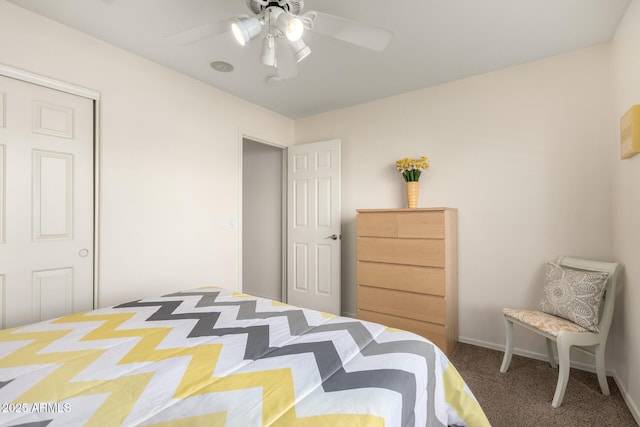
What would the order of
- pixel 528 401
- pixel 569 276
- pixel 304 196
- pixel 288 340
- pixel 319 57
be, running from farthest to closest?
1. pixel 304 196
2. pixel 319 57
3. pixel 569 276
4. pixel 528 401
5. pixel 288 340

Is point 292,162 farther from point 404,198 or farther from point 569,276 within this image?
Result: point 569,276

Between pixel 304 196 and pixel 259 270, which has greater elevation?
pixel 304 196

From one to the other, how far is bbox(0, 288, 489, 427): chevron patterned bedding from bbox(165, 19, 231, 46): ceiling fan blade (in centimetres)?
139

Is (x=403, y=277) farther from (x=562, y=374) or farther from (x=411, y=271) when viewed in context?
(x=562, y=374)

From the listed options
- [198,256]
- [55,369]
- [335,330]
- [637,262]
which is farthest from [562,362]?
[198,256]

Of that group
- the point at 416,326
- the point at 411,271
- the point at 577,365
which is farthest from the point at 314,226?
the point at 577,365

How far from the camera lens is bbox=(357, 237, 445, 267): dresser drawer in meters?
2.46

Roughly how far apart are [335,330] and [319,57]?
2.02 m

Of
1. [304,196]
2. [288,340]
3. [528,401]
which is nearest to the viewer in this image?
[288,340]

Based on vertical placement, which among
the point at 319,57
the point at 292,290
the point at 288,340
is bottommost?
the point at 292,290

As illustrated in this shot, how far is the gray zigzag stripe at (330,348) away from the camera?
92 cm

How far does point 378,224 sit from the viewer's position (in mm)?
2754

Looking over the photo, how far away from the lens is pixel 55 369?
3.18ft

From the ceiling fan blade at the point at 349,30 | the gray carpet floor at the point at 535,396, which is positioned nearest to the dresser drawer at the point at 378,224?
the gray carpet floor at the point at 535,396
